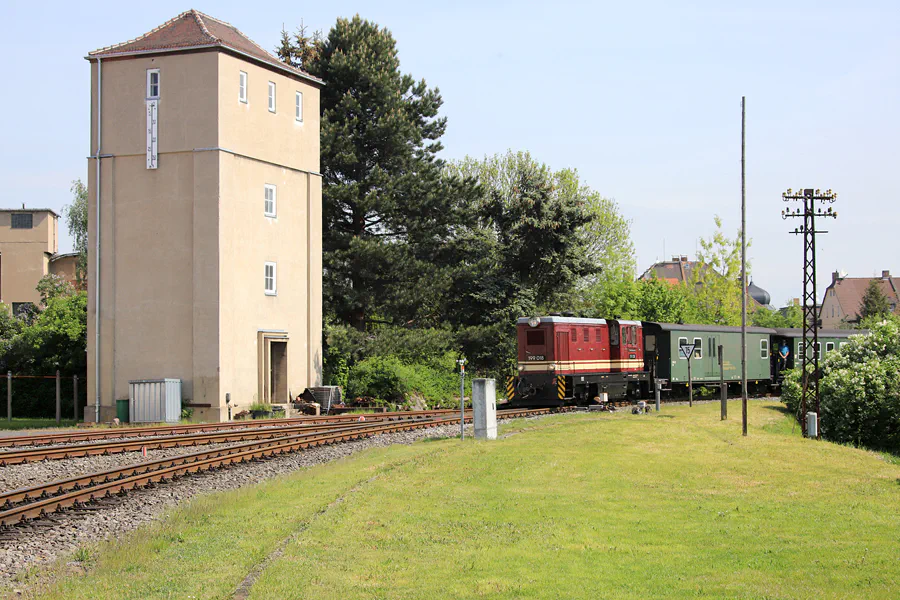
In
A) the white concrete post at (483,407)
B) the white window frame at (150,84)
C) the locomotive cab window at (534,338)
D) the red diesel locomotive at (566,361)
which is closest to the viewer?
the white concrete post at (483,407)

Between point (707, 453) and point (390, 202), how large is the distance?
85.4ft

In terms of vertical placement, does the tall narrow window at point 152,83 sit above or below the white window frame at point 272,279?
above

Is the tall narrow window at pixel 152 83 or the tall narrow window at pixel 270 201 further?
the tall narrow window at pixel 270 201

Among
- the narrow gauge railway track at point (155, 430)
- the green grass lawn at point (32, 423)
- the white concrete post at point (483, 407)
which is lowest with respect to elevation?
the green grass lawn at point (32, 423)

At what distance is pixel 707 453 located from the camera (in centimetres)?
2162

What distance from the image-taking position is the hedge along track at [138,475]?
1483 centimetres

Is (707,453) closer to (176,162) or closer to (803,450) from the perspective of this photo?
(803,450)

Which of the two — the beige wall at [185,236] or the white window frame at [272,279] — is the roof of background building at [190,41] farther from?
the white window frame at [272,279]

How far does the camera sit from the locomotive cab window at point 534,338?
34312 millimetres

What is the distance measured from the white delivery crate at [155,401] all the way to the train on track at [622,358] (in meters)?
12.2

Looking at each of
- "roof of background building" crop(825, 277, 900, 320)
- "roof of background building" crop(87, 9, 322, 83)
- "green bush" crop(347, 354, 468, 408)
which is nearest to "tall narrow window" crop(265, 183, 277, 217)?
"roof of background building" crop(87, 9, 322, 83)

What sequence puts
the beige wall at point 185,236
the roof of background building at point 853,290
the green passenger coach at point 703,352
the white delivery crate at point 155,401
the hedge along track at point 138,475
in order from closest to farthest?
1. the hedge along track at point 138,475
2. the white delivery crate at point 155,401
3. the beige wall at point 185,236
4. the green passenger coach at point 703,352
5. the roof of background building at point 853,290

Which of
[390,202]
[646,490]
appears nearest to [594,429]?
[646,490]

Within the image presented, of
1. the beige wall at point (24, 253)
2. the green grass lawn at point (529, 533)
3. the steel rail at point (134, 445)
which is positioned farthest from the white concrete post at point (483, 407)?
the beige wall at point (24, 253)
